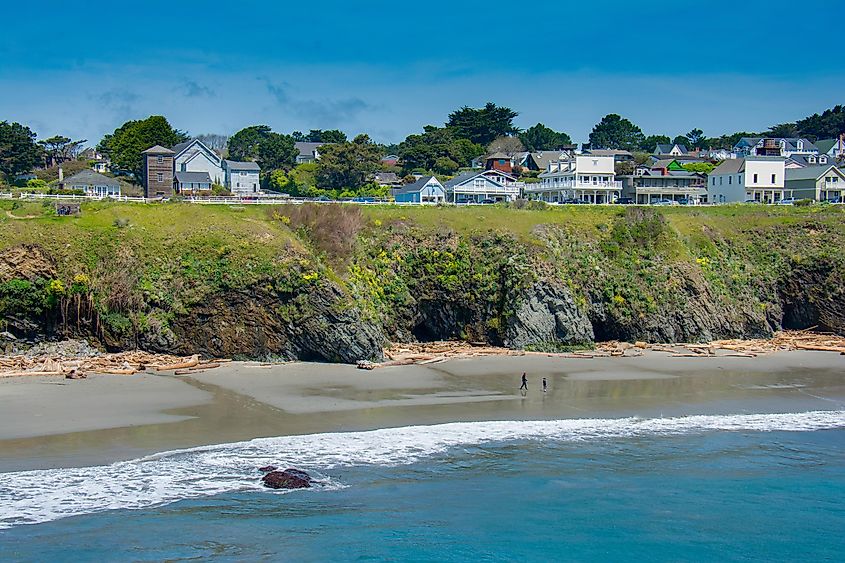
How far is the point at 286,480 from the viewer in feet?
70.3

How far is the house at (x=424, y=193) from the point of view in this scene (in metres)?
69.1

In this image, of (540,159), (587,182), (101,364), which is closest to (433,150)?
(540,159)

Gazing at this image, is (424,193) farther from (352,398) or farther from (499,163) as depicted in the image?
(352,398)

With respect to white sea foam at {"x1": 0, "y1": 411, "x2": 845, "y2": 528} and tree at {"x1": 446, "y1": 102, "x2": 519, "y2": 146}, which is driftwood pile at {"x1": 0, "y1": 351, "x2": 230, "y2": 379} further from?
tree at {"x1": 446, "y1": 102, "x2": 519, "y2": 146}

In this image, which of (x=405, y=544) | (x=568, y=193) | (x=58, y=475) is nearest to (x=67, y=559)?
(x=58, y=475)

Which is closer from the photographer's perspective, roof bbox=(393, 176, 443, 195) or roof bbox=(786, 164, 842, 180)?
roof bbox=(393, 176, 443, 195)

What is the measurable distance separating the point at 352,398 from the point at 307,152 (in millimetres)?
88600

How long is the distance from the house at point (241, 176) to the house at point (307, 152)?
28.3 meters

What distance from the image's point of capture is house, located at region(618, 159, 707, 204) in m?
76.1

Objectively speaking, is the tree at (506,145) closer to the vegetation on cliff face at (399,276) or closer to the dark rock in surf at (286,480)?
the vegetation on cliff face at (399,276)

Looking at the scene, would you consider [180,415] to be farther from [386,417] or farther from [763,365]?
[763,365]

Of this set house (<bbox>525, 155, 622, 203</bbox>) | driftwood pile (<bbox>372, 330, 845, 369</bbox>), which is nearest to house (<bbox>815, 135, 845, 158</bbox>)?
house (<bbox>525, 155, 622, 203</bbox>)

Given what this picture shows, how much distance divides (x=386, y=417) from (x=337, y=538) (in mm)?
9219

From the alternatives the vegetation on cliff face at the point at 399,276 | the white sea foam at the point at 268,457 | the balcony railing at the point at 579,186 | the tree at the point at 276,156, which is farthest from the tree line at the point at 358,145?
the white sea foam at the point at 268,457
